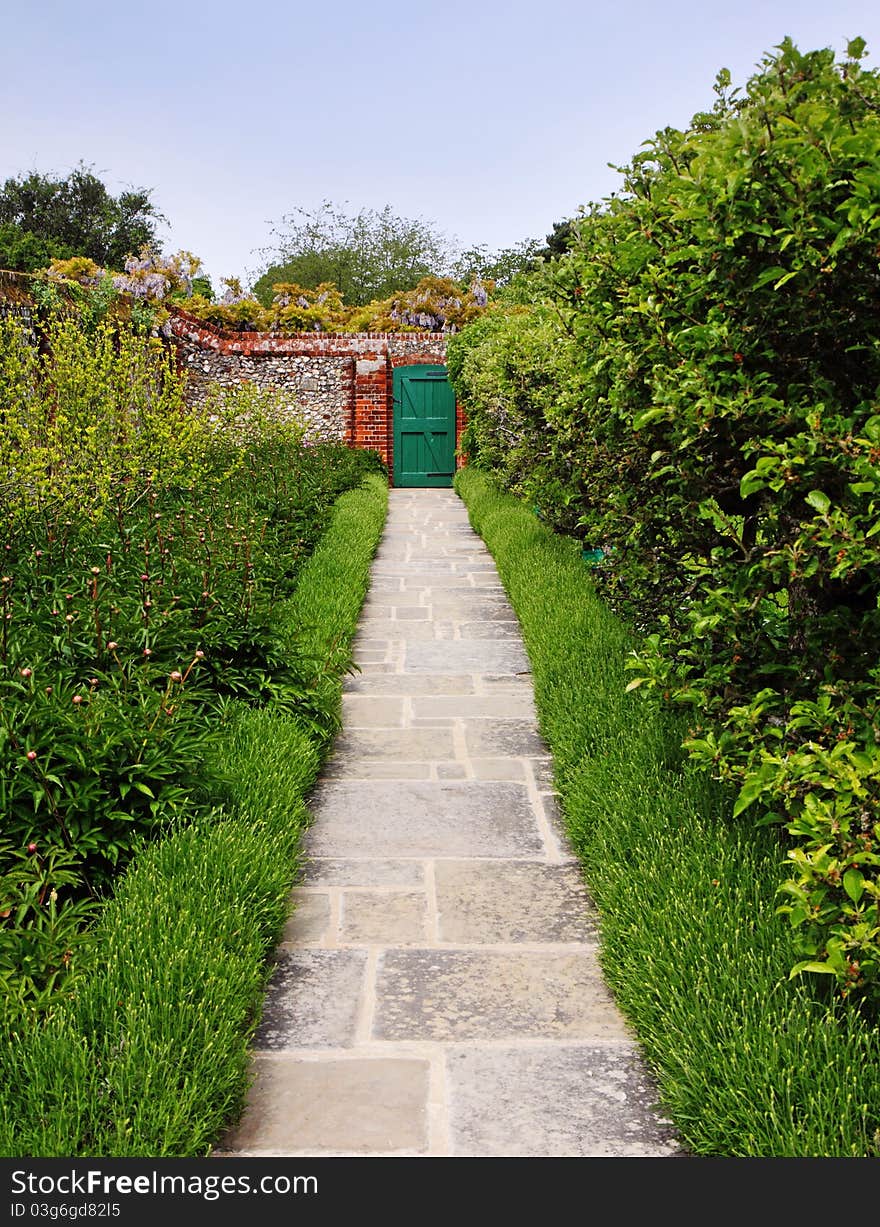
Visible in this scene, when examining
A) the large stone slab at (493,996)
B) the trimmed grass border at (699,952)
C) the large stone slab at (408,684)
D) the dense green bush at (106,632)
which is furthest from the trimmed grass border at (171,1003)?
the large stone slab at (408,684)

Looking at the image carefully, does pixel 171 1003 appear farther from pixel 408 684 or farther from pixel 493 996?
pixel 408 684

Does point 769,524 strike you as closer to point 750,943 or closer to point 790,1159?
point 750,943

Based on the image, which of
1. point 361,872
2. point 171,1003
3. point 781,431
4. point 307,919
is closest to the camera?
point 171,1003

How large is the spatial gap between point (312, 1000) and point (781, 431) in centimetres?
209

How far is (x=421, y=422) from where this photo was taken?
18.0 metres

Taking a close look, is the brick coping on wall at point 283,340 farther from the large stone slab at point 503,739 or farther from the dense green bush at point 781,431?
the dense green bush at point 781,431

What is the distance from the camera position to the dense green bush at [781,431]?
8.04 feet

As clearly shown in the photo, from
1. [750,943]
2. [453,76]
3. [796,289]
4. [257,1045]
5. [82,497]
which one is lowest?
[257,1045]

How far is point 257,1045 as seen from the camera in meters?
2.53

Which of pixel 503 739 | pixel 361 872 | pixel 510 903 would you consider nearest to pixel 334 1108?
pixel 510 903

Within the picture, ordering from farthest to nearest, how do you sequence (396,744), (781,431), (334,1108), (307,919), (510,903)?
(396,744) → (510,903) → (307,919) → (781,431) → (334,1108)

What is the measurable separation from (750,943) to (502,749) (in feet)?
7.48

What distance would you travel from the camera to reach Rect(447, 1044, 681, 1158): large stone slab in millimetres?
2133

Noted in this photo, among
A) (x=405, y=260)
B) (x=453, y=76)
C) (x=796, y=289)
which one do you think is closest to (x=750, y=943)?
(x=796, y=289)
